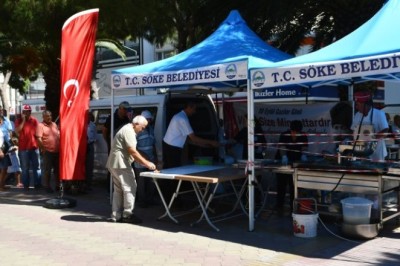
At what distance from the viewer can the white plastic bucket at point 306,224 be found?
678 cm

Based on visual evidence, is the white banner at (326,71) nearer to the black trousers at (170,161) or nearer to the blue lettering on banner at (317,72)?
the blue lettering on banner at (317,72)

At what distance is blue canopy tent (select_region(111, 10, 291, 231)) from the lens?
23.6 feet

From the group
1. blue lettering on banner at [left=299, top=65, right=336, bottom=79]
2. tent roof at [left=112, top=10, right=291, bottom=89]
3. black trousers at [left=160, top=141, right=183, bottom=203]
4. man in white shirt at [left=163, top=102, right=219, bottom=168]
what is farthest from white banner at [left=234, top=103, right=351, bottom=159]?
blue lettering on banner at [left=299, top=65, right=336, bottom=79]

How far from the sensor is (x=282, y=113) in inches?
420

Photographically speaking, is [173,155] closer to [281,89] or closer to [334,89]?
[281,89]

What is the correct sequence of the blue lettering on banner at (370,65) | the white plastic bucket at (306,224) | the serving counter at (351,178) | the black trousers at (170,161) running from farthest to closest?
the black trousers at (170,161), the white plastic bucket at (306,224), the serving counter at (351,178), the blue lettering on banner at (370,65)

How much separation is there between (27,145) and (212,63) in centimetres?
518

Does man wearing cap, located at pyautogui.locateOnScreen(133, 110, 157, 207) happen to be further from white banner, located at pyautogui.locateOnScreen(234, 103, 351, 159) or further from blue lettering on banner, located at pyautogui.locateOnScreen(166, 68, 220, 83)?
white banner, located at pyautogui.locateOnScreen(234, 103, 351, 159)

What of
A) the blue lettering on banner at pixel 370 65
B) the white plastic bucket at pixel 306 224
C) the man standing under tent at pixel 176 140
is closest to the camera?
the blue lettering on banner at pixel 370 65

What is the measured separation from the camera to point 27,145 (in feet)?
35.5

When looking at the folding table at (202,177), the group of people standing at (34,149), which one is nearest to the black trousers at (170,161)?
the folding table at (202,177)

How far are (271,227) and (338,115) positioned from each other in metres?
3.38

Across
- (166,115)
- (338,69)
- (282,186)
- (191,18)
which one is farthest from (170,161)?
(191,18)

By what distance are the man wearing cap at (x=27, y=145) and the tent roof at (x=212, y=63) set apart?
9.58 ft
